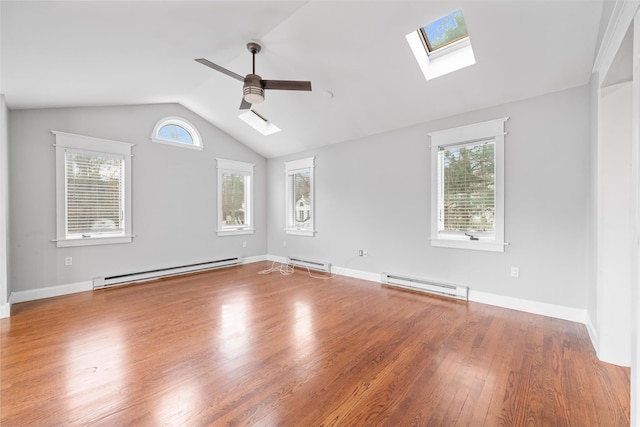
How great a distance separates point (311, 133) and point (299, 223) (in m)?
2.02

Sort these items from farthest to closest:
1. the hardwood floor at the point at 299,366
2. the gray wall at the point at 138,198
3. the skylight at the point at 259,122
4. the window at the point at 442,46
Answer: the skylight at the point at 259,122, the gray wall at the point at 138,198, the window at the point at 442,46, the hardwood floor at the point at 299,366

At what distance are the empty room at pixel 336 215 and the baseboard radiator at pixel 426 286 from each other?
0.08ft

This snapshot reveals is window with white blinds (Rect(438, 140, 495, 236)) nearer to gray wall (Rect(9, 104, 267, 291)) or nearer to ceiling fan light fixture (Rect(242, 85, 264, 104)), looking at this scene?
ceiling fan light fixture (Rect(242, 85, 264, 104))

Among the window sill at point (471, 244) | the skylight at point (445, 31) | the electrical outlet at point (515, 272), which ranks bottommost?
the electrical outlet at point (515, 272)

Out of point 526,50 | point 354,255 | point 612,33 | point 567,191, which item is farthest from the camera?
point 354,255

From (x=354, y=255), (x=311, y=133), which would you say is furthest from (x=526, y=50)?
(x=354, y=255)

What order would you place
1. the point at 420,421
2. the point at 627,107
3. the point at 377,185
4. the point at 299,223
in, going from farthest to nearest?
the point at 299,223 → the point at 377,185 → the point at 627,107 → the point at 420,421

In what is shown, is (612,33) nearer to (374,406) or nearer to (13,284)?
(374,406)

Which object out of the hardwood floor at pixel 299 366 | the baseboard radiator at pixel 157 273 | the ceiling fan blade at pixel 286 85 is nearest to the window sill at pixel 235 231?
the baseboard radiator at pixel 157 273

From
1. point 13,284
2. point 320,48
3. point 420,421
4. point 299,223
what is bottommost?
point 420,421

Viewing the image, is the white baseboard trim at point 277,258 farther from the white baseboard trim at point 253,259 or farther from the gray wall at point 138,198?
the gray wall at point 138,198

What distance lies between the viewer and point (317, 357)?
2.30 metres

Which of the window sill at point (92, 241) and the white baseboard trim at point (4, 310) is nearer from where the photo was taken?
the white baseboard trim at point (4, 310)

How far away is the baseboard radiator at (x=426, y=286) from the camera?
3.76 m
